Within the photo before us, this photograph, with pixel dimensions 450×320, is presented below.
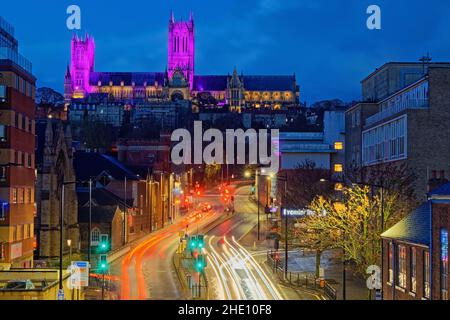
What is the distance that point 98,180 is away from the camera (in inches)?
3467

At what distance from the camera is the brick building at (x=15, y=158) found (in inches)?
2003

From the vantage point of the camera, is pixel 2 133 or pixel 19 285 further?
pixel 2 133

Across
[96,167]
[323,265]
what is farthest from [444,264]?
[96,167]

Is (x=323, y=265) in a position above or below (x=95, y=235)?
below

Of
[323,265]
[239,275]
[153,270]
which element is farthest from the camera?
[323,265]

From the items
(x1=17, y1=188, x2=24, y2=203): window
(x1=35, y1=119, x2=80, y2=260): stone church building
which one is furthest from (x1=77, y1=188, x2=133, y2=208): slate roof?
(x1=17, y1=188, x2=24, y2=203): window

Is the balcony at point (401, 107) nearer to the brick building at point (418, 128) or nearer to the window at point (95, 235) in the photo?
the brick building at point (418, 128)

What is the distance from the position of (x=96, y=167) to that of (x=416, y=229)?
6131 cm

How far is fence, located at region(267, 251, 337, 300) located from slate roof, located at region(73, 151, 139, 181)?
104ft

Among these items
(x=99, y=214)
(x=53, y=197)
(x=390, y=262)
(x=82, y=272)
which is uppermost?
(x=53, y=197)

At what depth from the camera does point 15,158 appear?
5278cm

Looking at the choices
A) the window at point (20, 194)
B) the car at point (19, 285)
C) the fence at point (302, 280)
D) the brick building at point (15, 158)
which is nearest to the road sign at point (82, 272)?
the car at point (19, 285)

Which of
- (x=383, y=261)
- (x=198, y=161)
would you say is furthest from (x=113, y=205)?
(x=198, y=161)

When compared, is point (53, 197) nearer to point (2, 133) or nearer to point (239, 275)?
point (2, 133)
